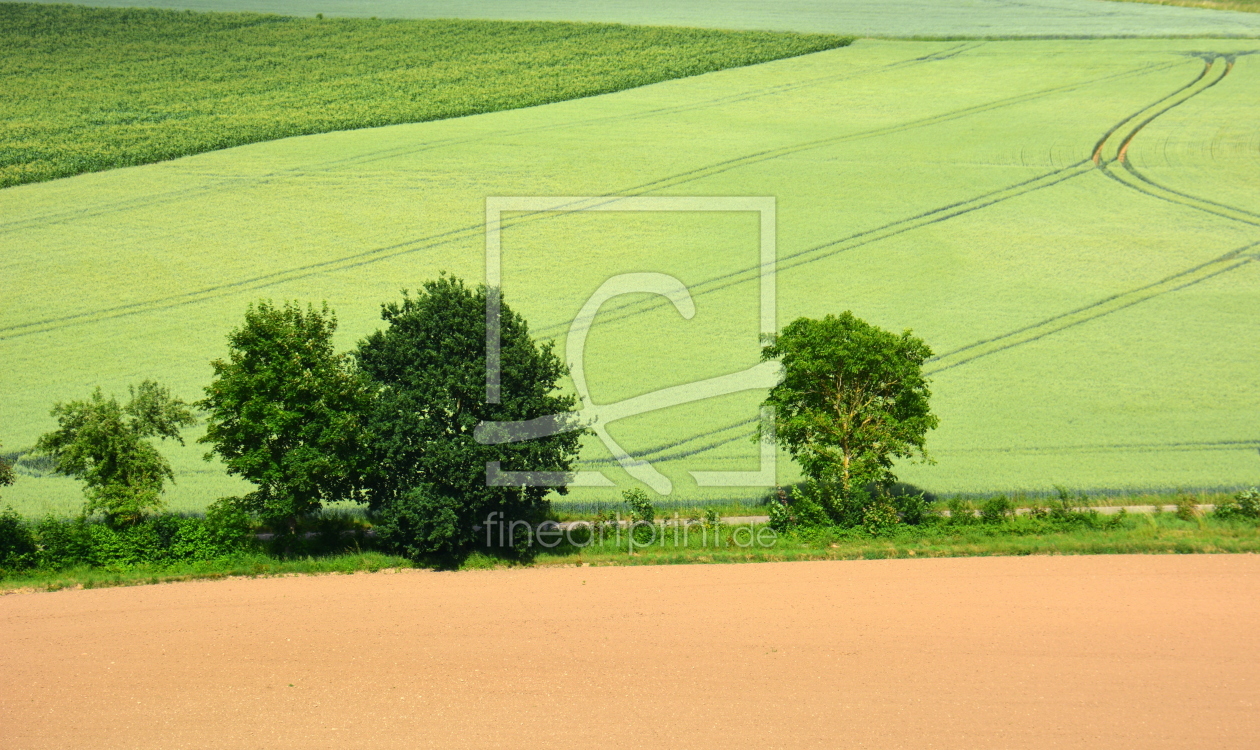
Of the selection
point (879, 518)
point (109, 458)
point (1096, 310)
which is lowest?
point (879, 518)

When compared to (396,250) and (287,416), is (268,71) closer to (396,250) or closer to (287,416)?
(396,250)

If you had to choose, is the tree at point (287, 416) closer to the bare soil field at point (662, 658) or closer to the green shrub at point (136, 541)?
the green shrub at point (136, 541)

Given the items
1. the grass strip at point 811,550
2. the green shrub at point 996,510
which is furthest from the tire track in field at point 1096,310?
the grass strip at point 811,550

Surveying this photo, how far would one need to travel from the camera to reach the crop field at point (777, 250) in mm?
30203

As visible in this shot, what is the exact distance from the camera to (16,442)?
2936 centimetres

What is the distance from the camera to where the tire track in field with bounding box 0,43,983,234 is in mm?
44750

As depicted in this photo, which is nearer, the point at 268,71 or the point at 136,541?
the point at 136,541

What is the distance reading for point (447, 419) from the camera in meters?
24.6

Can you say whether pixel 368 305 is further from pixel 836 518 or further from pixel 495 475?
pixel 836 518

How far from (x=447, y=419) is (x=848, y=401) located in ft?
31.0

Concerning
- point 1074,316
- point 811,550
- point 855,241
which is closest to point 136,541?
point 811,550

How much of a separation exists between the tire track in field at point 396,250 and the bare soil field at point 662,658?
1573 centimetres

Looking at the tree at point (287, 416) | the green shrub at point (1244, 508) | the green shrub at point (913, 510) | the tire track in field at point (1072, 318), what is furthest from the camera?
the tire track in field at point (1072, 318)

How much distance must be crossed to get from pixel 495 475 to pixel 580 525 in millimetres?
3040
